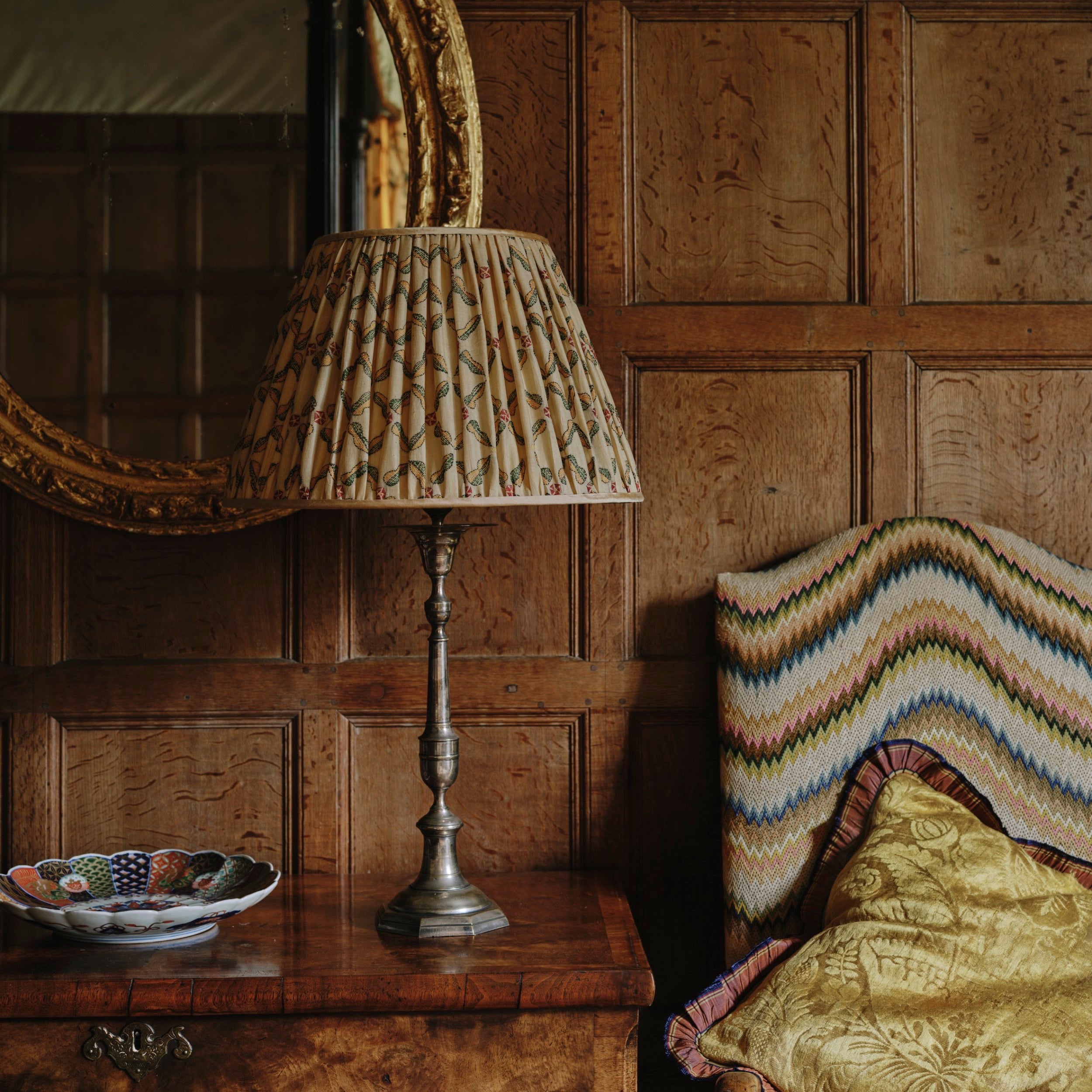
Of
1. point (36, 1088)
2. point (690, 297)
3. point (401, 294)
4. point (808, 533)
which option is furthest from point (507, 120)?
point (36, 1088)

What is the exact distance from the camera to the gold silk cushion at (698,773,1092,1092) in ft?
4.25

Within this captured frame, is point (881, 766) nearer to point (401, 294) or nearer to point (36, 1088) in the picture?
point (401, 294)

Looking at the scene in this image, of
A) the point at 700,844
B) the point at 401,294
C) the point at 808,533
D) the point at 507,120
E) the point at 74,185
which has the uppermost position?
the point at 507,120

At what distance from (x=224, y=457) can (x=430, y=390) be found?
24.3 inches

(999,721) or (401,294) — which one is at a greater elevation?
(401,294)

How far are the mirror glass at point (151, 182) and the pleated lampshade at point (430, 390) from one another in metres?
0.44

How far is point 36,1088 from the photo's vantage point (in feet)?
4.39

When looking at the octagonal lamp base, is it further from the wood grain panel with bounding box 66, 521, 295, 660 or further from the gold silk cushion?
the wood grain panel with bounding box 66, 521, 295, 660

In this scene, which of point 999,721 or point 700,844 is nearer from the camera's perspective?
point 999,721

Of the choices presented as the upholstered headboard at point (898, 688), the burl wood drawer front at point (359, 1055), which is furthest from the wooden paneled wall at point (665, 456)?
the burl wood drawer front at point (359, 1055)

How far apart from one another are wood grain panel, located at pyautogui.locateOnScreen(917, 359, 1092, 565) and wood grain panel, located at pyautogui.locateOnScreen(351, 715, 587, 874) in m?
0.73

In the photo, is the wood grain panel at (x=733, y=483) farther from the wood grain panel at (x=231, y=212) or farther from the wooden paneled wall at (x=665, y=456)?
the wood grain panel at (x=231, y=212)

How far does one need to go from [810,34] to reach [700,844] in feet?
4.42

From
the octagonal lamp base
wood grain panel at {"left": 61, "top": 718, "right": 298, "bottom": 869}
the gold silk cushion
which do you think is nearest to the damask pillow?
the gold silk cushion
